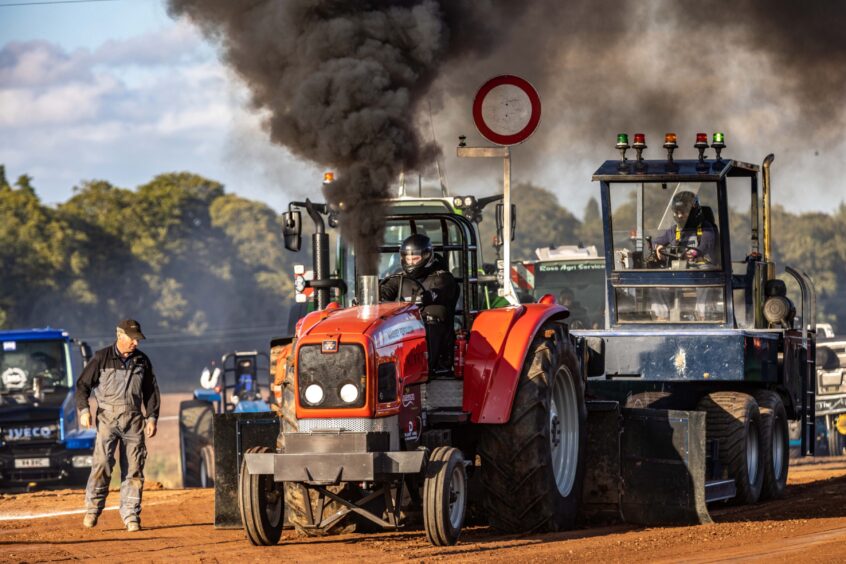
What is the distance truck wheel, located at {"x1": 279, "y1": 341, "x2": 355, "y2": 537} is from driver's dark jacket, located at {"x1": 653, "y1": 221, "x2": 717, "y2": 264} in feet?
16.4

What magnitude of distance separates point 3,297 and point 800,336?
110 ft

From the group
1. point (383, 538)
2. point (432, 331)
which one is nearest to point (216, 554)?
point (383, 538)

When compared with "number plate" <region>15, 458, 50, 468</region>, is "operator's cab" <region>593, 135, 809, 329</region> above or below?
above

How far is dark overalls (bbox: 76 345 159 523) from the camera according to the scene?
40.1 feet

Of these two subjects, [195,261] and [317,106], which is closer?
[317,106]

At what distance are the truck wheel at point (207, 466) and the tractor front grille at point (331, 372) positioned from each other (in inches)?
426

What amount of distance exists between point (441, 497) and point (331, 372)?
1071 mm

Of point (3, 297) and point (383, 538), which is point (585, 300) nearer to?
point (383, 538)

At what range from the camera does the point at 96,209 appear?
51.4m

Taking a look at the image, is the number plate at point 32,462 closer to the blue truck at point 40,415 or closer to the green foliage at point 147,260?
the blue truck at point 40,415

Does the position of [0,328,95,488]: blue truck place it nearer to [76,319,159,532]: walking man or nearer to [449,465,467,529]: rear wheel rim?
[76,319,159,532]: walking man

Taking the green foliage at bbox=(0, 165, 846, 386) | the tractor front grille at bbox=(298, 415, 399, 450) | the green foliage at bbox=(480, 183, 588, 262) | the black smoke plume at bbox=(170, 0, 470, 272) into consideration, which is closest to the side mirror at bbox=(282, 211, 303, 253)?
the black smoke plume at bbox=(170, 0, 470, 272)

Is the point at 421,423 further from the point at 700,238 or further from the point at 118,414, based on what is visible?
the point at 700,238

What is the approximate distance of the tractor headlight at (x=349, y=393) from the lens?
936 cm
